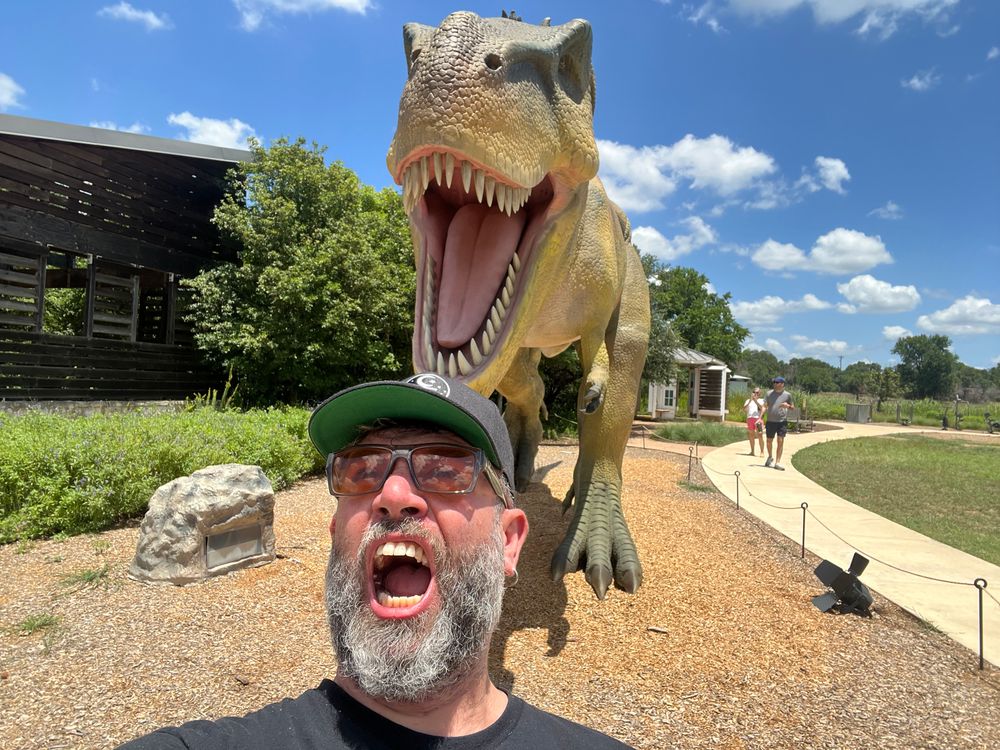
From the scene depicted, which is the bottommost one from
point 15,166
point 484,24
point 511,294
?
point 511,294

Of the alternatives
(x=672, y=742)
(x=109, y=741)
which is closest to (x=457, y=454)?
(x=672, y=742)

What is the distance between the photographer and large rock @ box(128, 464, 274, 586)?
3.64m

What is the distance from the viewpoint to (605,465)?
375cm

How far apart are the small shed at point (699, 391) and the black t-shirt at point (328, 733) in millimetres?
24196

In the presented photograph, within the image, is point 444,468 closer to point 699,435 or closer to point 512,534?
point 512,534

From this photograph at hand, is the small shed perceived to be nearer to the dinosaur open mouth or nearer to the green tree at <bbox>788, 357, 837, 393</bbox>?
the dinosaur open mouth

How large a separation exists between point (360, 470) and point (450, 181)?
42.5 inches

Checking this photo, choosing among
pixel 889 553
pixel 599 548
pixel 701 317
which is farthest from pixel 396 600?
pixel 701 317

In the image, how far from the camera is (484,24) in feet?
6.54

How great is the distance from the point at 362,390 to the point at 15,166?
10712 mm

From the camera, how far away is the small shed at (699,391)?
24.9 metres

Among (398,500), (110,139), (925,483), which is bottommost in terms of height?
(925,483)

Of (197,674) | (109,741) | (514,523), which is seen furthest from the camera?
(197,674)

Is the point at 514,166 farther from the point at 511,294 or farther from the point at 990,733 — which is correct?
the point at 990,733
